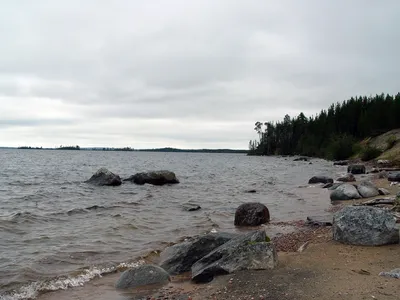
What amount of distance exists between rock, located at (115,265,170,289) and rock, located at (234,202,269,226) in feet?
23.7

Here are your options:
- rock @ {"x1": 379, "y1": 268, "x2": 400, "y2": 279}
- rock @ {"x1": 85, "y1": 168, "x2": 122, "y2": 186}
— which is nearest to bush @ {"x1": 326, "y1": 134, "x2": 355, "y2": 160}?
rock @ {"x1": 85, "y1": 168, "x2": 122, "y2": 186}

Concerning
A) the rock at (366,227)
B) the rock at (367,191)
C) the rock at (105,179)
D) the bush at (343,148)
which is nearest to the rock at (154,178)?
the rock at (105,179)

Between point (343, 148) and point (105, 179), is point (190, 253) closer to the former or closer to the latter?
point (105, 179)

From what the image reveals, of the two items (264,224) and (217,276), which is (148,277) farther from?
(264,224)

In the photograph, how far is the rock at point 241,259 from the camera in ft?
25.2

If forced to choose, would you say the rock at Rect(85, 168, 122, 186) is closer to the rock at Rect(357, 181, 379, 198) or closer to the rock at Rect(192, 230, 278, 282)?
the rock at Rect(357, 181, 379, 198)

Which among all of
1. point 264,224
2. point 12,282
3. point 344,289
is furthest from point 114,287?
point 264,224

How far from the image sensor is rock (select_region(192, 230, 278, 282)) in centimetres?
769

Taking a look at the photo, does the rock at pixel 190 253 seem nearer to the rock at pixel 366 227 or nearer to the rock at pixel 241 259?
the rock at pixel 241 259

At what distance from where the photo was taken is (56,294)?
860cm

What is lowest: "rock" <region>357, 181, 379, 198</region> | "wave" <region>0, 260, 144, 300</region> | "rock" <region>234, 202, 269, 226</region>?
"wave" <region>0, 260, 144, 300</region>

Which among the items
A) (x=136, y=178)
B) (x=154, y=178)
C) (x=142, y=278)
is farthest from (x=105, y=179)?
(x=142, y=278)

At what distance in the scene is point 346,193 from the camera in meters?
19.6

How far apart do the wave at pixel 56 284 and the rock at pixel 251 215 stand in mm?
6657
